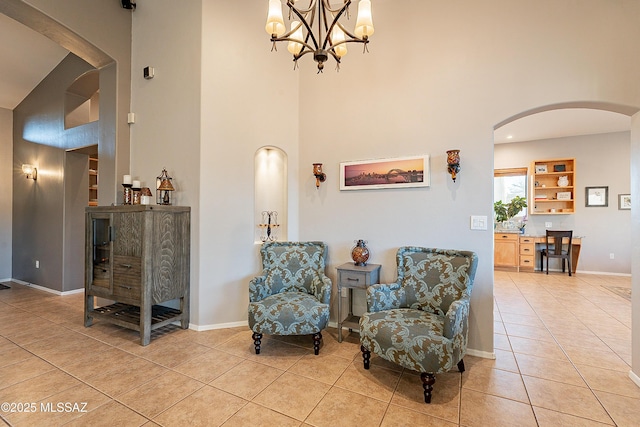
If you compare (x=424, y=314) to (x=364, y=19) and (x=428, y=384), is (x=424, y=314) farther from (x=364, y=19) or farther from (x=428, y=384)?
(x=364, y=19)

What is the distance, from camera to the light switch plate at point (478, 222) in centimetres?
262

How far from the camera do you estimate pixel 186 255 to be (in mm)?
3156

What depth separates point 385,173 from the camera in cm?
304

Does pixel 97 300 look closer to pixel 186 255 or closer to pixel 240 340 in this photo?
pixel 186 255

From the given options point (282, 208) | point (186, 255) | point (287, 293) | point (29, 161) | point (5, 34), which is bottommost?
point (287, 293)

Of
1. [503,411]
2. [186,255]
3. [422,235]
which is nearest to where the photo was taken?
[503,411]

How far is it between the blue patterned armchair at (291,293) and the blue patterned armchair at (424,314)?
49 cm

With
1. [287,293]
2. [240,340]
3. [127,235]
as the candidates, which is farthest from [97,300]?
[287,293]

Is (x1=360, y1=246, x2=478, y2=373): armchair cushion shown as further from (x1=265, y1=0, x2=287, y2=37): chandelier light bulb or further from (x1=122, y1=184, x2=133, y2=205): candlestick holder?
(x1=122, y1=184, x2=133, y2=205): candlestick holder

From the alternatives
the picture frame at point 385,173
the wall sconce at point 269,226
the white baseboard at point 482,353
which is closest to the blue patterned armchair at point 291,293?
the wall sconce at point 269,226

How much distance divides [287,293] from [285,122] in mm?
2053

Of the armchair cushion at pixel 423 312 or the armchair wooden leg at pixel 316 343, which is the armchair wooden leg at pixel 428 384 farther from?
the armchair wooden leg at pixel 316 343

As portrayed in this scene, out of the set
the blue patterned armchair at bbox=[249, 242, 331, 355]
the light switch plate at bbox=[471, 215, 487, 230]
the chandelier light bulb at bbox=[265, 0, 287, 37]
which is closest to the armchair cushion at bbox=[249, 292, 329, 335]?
the blue patterned armchair at bbox=[249, 242, 331, 355]

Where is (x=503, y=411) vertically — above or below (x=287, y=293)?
below
